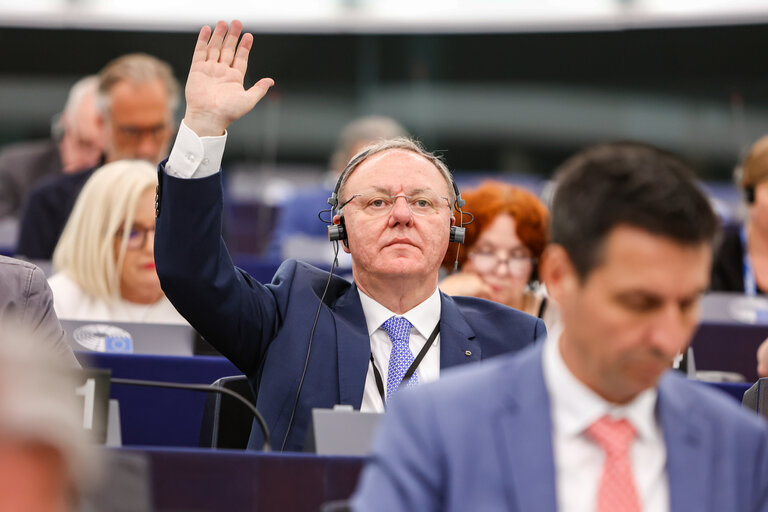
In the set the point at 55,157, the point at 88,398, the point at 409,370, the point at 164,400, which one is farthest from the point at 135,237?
the point at 55,157

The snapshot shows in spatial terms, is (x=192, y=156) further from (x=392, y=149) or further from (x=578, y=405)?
(x=578, y=405)

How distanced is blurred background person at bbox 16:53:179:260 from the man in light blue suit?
320cm

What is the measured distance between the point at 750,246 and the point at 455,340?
91.2 inches

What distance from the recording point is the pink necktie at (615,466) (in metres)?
1.29

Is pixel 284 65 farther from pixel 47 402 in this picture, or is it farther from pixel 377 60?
pixel 47 402

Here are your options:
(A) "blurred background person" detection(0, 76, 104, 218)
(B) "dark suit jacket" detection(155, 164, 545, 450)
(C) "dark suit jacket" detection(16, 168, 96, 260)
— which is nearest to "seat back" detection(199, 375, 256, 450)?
(B) "dark suit jacket" detection(155, 164, 545, 450)

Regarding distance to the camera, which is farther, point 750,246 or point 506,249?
point 750,246

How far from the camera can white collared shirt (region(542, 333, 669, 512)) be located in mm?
1299

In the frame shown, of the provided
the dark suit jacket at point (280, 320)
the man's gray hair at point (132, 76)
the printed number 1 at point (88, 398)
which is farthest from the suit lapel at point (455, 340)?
the man's gray hair at point (132, 76)

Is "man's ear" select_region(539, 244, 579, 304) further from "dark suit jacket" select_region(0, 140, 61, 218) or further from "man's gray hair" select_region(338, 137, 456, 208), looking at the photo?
"dark suit jacket" select_region(0, 140, 61, 218)

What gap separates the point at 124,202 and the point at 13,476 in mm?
2418

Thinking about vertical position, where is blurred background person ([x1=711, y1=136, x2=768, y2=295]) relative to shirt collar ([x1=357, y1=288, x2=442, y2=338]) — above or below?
above

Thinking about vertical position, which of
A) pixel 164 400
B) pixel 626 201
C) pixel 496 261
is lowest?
pixel 164 400

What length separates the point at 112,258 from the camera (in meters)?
3.26
